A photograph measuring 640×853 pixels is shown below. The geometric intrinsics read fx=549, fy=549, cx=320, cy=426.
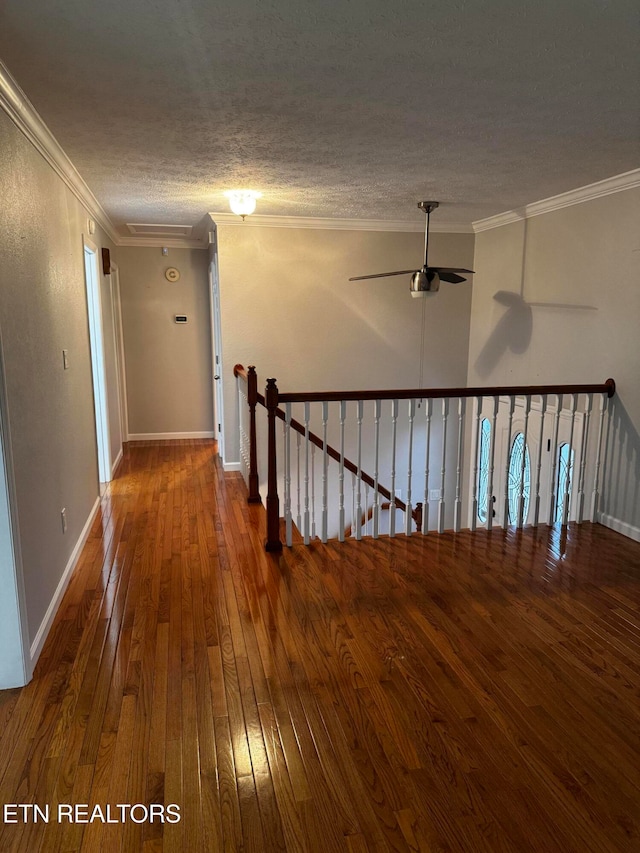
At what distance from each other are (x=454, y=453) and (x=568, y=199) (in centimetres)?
274

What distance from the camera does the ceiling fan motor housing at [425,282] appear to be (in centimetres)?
436

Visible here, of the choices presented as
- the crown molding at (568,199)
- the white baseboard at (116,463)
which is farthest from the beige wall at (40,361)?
the crown molding at (568,199)

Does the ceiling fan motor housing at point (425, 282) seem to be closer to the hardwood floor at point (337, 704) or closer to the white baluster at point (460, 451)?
the white baluster at point (460, 451)

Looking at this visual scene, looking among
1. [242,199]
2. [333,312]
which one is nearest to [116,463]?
[333,312]

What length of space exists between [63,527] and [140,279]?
163 inches

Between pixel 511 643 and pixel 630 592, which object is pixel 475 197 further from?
pixel 511 643

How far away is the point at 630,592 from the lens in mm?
2914

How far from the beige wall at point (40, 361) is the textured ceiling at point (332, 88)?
34cm

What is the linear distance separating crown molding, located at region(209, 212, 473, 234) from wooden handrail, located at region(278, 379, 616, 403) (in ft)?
7.31

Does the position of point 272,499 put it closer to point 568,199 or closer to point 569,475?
point 569,475

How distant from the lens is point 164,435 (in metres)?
6.80

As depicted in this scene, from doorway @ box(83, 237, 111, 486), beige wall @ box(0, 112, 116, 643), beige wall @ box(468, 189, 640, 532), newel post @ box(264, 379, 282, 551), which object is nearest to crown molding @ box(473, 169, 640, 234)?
beige wall @ box(468, 189, 640, 532)

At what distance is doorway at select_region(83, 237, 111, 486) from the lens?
4.59 metres

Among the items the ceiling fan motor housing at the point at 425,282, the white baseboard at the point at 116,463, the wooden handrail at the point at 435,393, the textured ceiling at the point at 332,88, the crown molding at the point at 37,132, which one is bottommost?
the white baseboard at the point at 116,463
